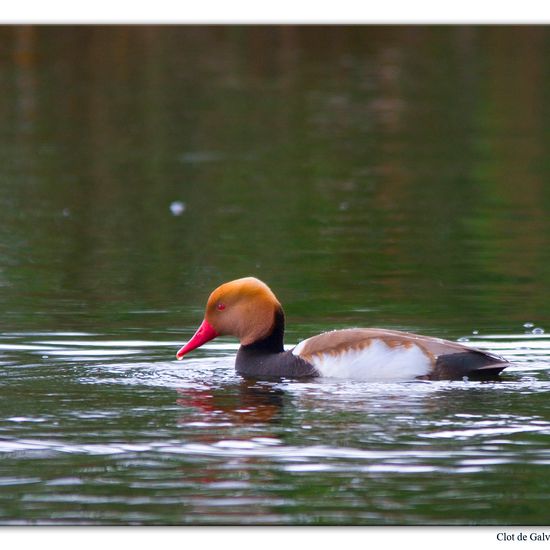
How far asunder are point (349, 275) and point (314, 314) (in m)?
1.87

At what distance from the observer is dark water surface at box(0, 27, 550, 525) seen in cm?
775

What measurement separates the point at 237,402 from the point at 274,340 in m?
1.37

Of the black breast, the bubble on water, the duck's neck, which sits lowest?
the black breast

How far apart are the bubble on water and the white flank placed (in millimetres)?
9142

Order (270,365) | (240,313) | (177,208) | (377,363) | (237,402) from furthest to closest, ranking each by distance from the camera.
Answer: (177,208) < (240,313) < (270,365) < (377,363) < (237,402)

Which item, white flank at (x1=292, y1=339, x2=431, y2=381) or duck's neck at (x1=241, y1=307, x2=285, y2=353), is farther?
duck's neck at (x1=241, y1=307, x2=285, y2=353)

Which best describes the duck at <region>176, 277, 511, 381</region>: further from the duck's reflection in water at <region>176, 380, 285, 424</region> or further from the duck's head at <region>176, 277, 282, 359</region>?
the duck's reflection in water at <region>176, 380, 285, 424</region>

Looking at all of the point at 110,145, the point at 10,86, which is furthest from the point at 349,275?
the point at 10,86

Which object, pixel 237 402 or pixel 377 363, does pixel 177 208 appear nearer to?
pixel 377 363

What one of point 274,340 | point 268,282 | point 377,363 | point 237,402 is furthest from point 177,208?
point 237,402

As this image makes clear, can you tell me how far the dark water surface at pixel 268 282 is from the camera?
7746mm

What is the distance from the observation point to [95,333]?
12.0 m

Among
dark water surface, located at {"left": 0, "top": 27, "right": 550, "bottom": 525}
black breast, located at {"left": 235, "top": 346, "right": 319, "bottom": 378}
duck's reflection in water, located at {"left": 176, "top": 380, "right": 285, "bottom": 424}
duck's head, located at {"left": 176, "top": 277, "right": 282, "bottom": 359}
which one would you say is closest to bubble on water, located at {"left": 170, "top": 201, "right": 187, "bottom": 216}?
dark water surface, located at {"left": 0, "top": 27, "right": 550, "bottom": 525}

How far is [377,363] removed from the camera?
10.3 meters
